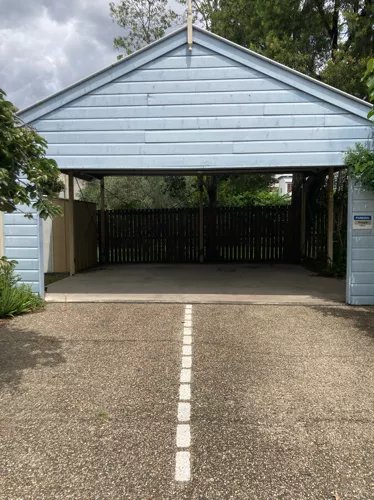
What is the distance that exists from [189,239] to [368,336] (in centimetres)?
905

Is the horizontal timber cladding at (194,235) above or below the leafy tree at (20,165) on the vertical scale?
below

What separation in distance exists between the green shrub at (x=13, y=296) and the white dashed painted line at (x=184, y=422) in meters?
3.14

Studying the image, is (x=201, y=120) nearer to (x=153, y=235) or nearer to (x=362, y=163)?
(x=362, y=163)

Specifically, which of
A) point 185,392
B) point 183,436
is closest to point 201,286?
point 185,392

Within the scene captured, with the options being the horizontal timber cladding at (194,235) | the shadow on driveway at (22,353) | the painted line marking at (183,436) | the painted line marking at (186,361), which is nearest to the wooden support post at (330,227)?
the horizontal timber cladding at (194,235)

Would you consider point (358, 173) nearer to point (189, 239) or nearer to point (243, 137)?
point (243, 137)

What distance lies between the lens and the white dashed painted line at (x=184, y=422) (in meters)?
2.67

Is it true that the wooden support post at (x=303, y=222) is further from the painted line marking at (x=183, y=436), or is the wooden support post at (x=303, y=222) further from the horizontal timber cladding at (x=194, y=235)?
the painted line marking at (x=183, y=436)

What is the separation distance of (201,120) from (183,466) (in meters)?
5.69

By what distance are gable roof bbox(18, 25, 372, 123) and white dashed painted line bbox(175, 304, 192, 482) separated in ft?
15.4

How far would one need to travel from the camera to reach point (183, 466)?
2.70 m

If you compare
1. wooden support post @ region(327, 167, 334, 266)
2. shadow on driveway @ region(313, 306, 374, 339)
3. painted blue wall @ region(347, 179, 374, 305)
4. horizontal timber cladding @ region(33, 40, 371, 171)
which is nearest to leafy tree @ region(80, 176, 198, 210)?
wooden support post @ region(327, 167, 334, 266)

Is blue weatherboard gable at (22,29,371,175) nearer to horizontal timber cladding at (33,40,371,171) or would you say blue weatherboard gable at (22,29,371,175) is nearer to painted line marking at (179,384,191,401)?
horizontal timber cladding at (33,40,371,171)

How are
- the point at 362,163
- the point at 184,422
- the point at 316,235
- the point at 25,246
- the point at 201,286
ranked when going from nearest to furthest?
1. the point at 184,422
2. the point at 362,163
3. the point at 25,246
4. the point at 201,286
5. the point at 316,235
